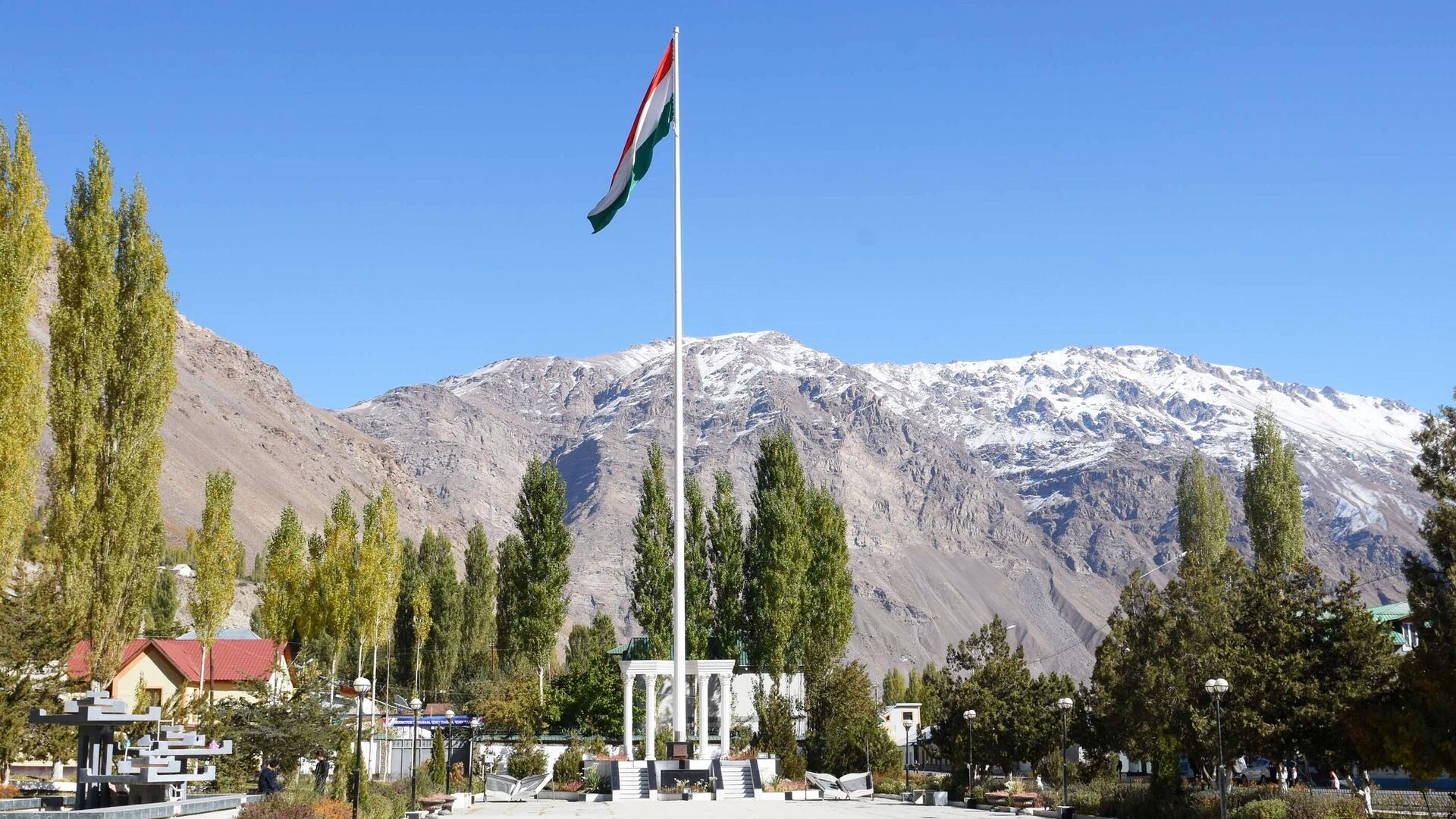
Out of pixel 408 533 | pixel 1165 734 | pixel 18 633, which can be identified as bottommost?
pixel 1165 734

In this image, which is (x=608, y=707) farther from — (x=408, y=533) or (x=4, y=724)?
(x=408, y=533)

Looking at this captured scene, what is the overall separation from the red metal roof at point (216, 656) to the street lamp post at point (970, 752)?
26.9m

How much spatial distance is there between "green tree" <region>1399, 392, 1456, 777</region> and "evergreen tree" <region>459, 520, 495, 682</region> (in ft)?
212

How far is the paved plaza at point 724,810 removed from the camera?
34.1 m

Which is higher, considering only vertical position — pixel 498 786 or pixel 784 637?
pixel 784 637

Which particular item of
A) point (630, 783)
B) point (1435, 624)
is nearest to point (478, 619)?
point (630, 783)

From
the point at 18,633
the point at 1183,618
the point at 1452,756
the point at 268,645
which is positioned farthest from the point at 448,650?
the point at 1452,756

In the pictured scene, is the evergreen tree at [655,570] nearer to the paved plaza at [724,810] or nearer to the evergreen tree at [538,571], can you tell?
the evergreen tree at [538,571]

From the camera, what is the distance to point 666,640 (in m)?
58.1

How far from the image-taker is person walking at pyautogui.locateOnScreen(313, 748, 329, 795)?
35431mm

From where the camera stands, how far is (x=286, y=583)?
5653 centimetres

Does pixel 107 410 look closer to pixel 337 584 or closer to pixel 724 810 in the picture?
pixel 724 810

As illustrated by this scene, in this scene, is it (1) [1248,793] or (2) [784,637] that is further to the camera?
A: (2) [784,637]

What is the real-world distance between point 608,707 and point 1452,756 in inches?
1623
